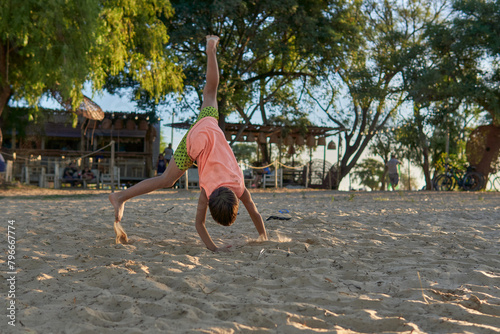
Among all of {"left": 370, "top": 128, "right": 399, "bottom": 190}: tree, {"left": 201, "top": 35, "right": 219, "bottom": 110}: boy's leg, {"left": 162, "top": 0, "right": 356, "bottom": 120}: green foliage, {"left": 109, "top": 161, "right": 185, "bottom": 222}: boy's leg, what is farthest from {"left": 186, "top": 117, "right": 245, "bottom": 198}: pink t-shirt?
{"left": 370, "top": 128, "right": 399, "bottom": 190}: tree

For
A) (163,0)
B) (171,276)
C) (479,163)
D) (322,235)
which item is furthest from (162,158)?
(171,276)

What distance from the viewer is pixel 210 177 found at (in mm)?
3748

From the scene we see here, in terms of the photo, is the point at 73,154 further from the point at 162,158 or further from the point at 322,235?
the point at 322,235

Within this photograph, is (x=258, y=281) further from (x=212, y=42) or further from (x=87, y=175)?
(x=87, y=175)

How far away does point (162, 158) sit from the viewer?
60.5ft

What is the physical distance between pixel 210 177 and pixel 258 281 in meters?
1.11

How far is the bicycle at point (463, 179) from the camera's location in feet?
54.2

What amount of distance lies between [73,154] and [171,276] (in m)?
19.9

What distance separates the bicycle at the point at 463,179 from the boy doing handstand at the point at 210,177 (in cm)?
1434

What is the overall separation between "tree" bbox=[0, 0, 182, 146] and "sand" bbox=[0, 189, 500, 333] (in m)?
5.96

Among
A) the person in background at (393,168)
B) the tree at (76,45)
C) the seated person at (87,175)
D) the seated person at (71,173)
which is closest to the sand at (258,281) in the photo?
the tree at (76,45)

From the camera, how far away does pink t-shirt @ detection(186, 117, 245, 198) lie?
12.2 feet

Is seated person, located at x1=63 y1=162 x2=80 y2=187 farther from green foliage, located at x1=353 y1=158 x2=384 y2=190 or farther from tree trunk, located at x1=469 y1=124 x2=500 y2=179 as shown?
green foliage, located at x1=353 y1=158 x2=384 y2=190

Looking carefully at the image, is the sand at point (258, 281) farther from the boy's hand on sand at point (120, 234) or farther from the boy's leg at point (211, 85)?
the boy's leg at point (211, 85)
